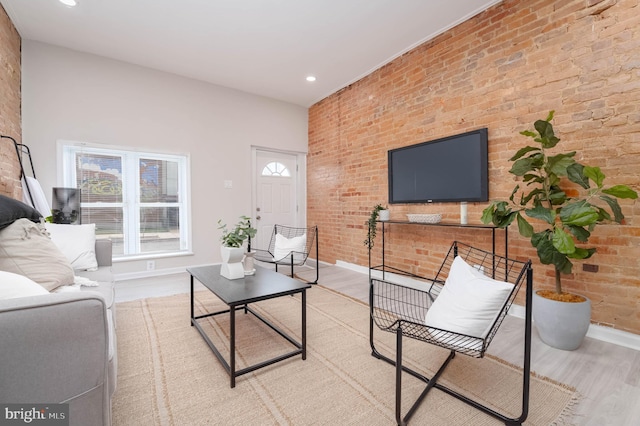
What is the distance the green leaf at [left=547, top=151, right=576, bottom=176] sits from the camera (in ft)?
6.70

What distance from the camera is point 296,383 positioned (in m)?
1.69

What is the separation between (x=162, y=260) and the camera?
415cm

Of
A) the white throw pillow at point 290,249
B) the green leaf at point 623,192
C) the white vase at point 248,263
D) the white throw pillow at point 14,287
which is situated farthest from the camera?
the white throw pillow at point 290,249

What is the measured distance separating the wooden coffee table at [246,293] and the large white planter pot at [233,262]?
47mm

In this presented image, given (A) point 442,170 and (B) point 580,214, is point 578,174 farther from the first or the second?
(A) point 442,170

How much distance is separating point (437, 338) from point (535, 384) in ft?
2.64

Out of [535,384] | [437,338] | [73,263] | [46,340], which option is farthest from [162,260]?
[535,384]

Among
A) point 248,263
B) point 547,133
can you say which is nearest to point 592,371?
point 547,133

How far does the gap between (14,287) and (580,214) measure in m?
2.87

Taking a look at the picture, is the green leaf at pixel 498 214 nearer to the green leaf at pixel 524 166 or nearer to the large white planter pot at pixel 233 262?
the green leaf at pixel 524 166

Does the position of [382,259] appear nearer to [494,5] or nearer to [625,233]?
[625,233]

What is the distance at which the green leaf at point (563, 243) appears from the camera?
1.89 meters

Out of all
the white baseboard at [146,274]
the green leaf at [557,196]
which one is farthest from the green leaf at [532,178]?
the white baseboard at [146,274]

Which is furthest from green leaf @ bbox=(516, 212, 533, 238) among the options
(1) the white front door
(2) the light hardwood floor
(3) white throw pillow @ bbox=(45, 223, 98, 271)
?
(1) the white front door
